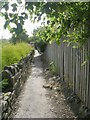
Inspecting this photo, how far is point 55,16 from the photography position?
11.0 ft

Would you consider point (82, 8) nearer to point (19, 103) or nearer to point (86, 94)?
point (86, 94)

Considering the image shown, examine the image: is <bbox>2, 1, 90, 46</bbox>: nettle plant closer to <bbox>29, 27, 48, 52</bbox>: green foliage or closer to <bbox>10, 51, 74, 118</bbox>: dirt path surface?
<bbox>29, 27, 48, 52</bbox>: green foliage

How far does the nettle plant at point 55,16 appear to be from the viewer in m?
2.83

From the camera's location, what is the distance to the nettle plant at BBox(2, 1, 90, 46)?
2.83m

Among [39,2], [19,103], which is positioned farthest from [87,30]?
[19,103]

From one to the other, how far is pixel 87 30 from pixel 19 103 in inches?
115

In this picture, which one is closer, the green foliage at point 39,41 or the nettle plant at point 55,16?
the nettle plant at point 55,16

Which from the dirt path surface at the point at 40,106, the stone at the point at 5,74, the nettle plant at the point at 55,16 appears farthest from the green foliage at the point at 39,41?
the dirt path surface at the point at 40,106

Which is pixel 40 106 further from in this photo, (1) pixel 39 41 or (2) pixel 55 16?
(1) pixel 39 41

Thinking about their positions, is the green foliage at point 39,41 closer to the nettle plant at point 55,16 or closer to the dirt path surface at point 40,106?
the nettle plant at point 55,16

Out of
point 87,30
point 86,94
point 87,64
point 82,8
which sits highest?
point 82,8

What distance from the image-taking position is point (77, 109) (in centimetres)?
518

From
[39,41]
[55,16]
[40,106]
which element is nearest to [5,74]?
[40,106]

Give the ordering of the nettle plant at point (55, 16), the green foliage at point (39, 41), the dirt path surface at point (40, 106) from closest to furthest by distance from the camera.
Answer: the nettle plant at point (55, 16) < the green foliage at point (39, 41) < the dirt path surface at point (40, 106)
